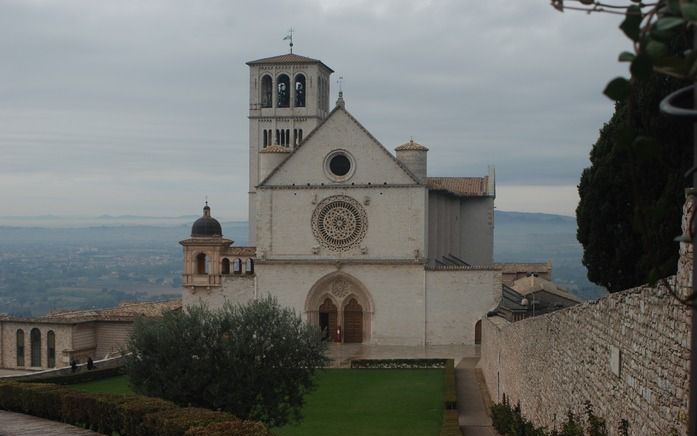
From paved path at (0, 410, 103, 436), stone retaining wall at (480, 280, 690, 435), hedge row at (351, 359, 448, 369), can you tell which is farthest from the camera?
hedge row at (351, 359, 448, 369)

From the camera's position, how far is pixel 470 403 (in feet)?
102

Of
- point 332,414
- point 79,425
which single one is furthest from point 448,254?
point 79,425

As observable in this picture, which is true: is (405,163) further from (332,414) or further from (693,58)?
(693,58)

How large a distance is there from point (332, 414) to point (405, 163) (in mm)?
23109

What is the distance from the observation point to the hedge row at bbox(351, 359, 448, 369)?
42156 millimetres

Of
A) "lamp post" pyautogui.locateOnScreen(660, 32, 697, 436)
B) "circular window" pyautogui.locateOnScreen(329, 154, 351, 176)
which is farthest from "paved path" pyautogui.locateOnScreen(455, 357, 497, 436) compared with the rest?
"lamp post" pyautogui.locateOnScreen(660, 32, 697, 436)

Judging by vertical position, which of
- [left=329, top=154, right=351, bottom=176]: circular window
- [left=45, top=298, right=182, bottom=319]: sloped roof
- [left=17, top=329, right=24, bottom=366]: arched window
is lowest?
[left=17, top=329, right=24, bottom=366]: arched window

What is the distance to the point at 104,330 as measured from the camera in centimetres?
5147

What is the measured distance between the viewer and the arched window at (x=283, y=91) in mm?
66812

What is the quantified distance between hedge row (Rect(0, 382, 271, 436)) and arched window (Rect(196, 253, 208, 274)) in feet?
107

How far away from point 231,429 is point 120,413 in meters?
3.83

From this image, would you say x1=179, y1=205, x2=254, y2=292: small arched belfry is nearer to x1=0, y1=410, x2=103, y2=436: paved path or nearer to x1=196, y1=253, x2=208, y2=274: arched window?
x1=196, y1=253, x2=208, y2=274: arched window

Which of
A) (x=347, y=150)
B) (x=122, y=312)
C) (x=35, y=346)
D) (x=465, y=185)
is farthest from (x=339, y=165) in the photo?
(x=35, y=346)

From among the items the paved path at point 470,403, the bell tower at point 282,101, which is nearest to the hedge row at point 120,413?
the paved path at point 470,403
